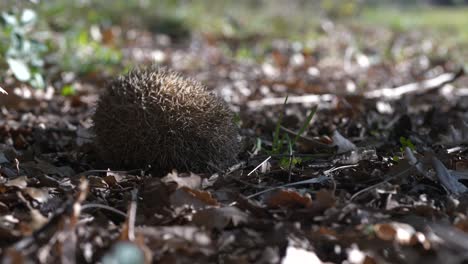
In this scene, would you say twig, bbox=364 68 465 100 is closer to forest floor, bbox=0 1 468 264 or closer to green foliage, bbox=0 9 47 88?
forest floor, bbox=0 1 468 264

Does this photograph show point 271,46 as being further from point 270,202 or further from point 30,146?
point 270,202

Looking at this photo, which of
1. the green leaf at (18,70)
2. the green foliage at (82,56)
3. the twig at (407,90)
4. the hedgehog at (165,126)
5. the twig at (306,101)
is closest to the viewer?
the hedgehog at (165,126)

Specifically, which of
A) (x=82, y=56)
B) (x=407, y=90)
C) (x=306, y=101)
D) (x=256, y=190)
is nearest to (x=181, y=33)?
(x=82, y=56)

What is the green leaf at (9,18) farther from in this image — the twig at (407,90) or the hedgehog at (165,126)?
Answer: the twig at (407,90)

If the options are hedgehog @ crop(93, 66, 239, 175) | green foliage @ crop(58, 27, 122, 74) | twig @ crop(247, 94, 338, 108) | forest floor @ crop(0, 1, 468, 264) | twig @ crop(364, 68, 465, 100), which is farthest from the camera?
green foliage @ crop(58, 27, 122, 74)

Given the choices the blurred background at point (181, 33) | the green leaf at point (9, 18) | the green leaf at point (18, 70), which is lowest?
the blurred background at point (181, 33)

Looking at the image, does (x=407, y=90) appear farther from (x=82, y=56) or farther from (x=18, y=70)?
(x=18, y=70)

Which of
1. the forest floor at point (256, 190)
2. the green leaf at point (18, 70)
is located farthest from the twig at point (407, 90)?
the green leaf at point (18, 70)

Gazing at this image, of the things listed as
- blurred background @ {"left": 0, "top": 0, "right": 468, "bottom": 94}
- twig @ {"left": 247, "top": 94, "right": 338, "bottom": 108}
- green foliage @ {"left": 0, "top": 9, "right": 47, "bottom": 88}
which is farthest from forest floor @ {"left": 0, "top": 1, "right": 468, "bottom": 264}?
blurred background @ {"left": 0, "top": 0, "right": 468, "bottom": 94}
